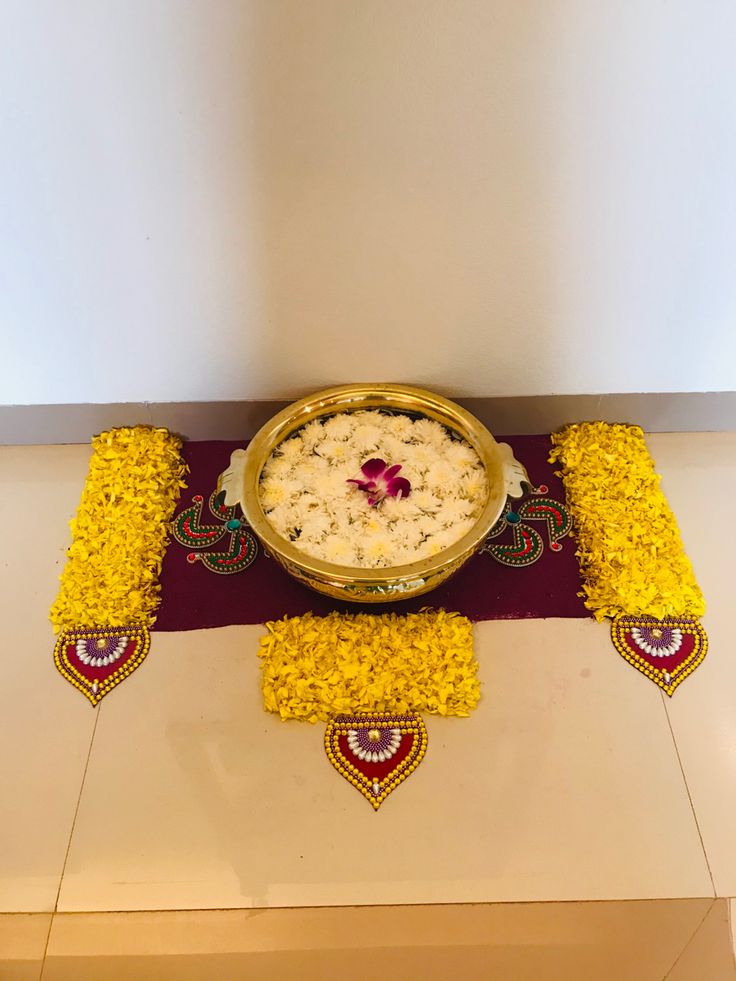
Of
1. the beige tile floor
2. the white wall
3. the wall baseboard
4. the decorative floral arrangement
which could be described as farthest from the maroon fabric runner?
the white wall

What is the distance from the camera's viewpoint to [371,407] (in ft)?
5.28

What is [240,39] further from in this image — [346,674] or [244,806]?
[244,806]

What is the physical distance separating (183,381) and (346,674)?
29.5 inches

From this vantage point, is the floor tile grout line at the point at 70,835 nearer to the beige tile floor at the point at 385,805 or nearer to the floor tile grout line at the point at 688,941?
the beige tile floor at the point at 385,805

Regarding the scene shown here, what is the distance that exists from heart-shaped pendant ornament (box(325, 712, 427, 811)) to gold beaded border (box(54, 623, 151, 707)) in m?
0.39

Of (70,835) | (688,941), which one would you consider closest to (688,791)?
(688,941)

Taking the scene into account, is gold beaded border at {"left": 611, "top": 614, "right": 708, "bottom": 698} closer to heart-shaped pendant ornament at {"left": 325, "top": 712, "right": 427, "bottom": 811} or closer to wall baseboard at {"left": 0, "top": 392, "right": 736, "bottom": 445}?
heart-shaped pendant ornament at {"left": 325, "top": 712, "right": 427, "bottom": 811}

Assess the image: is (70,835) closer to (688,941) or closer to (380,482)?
(380,482)

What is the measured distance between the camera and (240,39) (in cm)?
116

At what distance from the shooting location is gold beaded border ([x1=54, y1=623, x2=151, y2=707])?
1353 millimetres

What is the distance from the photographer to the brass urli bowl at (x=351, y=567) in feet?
4.21

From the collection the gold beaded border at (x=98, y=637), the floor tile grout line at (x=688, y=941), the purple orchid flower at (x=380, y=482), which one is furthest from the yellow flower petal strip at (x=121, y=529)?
the floor tile grout line at (x=688, y=941)

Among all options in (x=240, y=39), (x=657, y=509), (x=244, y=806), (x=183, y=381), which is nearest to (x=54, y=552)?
(x=183, y=381)

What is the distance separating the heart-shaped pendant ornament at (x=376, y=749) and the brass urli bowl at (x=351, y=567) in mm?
211
